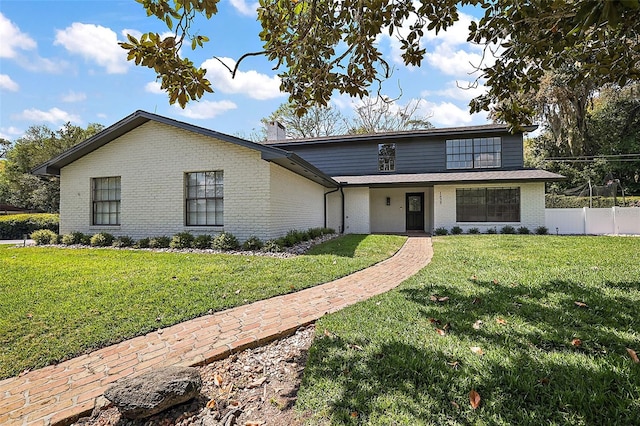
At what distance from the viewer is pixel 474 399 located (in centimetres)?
218

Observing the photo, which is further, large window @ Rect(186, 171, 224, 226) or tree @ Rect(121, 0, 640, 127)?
large window @ Rect(186, 171, 224, 226)

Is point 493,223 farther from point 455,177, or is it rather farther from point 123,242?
point 123,242

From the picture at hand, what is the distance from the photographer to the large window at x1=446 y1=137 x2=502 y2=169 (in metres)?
15.6

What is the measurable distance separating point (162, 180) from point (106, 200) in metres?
2.87

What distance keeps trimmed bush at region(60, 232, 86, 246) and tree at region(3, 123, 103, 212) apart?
18.8 metres

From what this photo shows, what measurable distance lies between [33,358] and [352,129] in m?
29.7

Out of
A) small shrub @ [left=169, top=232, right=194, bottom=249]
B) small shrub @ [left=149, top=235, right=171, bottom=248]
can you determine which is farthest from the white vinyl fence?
small shrub @ [left=149, top=235, right=171, bottom=248]

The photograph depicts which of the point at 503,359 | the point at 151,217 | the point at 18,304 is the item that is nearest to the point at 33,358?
the point at 18,304

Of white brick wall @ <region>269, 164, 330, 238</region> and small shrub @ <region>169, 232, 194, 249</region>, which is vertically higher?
white brick wall @ <region>269, 164, 330, 238</region>

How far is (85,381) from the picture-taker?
2.72m

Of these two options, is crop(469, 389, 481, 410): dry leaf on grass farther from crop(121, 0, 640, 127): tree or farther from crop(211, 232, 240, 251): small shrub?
crop(211, 232, 240, 251): small shrub

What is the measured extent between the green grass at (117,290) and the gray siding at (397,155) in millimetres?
9444

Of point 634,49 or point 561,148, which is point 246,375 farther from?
point 561,148

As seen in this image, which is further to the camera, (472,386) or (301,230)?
(301,230)
